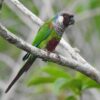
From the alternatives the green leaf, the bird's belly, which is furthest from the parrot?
the green leaf

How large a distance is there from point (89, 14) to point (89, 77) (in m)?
4.16

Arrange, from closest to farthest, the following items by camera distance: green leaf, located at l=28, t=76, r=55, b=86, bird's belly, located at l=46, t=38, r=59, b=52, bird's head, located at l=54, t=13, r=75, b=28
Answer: green leaf, located at l=28, t=76, r=55, b=86
bird's head, located at l=54, t=13, r=75, b=28
bird's belly, located at l=46, t=38, r=59, b=52

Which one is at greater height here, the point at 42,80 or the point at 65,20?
the point at 65,20

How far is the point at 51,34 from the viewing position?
15.1 ft

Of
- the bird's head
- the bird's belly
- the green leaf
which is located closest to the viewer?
the green leaf

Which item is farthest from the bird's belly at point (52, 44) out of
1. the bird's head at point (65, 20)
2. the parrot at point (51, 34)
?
the bird's head at point (65, 20)

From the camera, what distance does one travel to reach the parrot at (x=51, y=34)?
14.2 feet

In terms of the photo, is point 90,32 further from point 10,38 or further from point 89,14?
point 10,38

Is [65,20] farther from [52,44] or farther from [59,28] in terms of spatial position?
[52,44]

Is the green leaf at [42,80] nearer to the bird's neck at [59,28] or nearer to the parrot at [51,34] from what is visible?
the parrot at [51,34]

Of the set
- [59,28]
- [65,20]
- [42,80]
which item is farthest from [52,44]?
[42,80]

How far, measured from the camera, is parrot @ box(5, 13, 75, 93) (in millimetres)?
4332

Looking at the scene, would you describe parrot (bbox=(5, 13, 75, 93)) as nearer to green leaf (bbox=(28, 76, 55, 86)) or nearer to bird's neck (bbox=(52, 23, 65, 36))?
bird's neck (bbox=(52, 23, 65, 36))

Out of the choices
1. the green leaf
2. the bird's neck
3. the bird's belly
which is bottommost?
the green leaf
